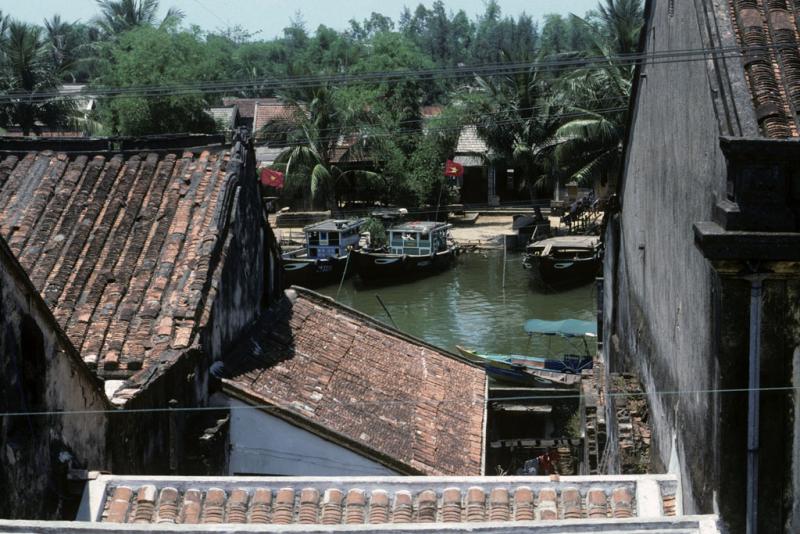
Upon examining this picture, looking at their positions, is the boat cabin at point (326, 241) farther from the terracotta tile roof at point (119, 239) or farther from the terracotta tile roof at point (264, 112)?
the terracotta tile roof at point (119, 239)

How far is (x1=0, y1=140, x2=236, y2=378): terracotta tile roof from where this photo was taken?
38.7 ft

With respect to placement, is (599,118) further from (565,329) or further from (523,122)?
(565,329)

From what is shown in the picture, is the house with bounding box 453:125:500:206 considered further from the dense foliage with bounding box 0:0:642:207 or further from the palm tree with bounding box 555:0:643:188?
the palm tree with bounding box 555:0:643:188

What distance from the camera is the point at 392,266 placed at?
125 ft

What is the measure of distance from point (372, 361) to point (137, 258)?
364cm

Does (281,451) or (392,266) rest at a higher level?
(281,451)

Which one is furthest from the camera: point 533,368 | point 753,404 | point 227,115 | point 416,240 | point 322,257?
point 227,115

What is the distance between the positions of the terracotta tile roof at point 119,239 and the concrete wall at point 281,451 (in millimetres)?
1431

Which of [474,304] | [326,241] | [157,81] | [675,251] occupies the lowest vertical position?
[474,304]

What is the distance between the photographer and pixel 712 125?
7.93 metres

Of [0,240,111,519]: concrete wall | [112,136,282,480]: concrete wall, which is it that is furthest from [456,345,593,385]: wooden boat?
[0,240,111,519]: concrete wall

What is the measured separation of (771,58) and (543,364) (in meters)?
16.6

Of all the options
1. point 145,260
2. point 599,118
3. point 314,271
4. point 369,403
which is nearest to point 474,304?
point 314,271

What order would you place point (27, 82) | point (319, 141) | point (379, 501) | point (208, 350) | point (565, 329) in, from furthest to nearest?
1. point (319, 141)
2. point (27, 82)
3. point (565, 329)
4. point (208, 350)
5. point (379, 501)
